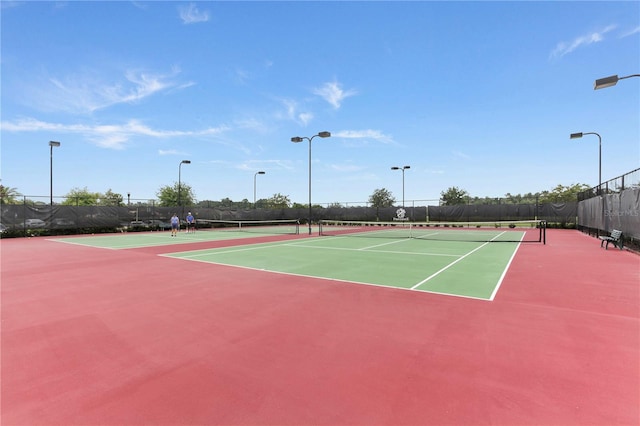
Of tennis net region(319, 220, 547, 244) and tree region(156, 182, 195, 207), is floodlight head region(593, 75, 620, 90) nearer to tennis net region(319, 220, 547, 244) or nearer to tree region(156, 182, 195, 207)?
tennis net region(319, 220, 547, 244)

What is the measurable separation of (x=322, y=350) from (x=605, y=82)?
11.6 m

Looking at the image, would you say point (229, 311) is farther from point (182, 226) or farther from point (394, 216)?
point (394, 216)

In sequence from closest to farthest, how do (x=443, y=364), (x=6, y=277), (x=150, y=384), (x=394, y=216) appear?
(x=150, y=384) → (x=443, y=364) → (x=6, y=277) → (x=394, y=216)

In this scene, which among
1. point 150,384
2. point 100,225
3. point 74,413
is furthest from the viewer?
point 100,225

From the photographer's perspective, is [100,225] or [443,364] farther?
[100,225]

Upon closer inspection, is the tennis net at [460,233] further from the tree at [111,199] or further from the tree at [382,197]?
the tree at [111,199]

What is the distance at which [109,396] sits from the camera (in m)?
2.88

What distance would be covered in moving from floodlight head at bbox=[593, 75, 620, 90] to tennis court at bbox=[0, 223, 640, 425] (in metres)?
5.70

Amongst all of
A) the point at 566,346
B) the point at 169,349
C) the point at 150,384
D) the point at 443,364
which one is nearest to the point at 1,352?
the point at 169,349

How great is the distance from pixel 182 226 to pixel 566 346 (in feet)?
99.8

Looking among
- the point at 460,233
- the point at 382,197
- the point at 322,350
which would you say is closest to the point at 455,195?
the point at 382,197

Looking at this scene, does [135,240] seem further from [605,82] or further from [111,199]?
[111,199]

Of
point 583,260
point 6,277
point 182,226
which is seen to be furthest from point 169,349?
point 182,226

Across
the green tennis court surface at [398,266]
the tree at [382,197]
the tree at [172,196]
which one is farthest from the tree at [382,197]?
the green tennis court surface at [398,266]
